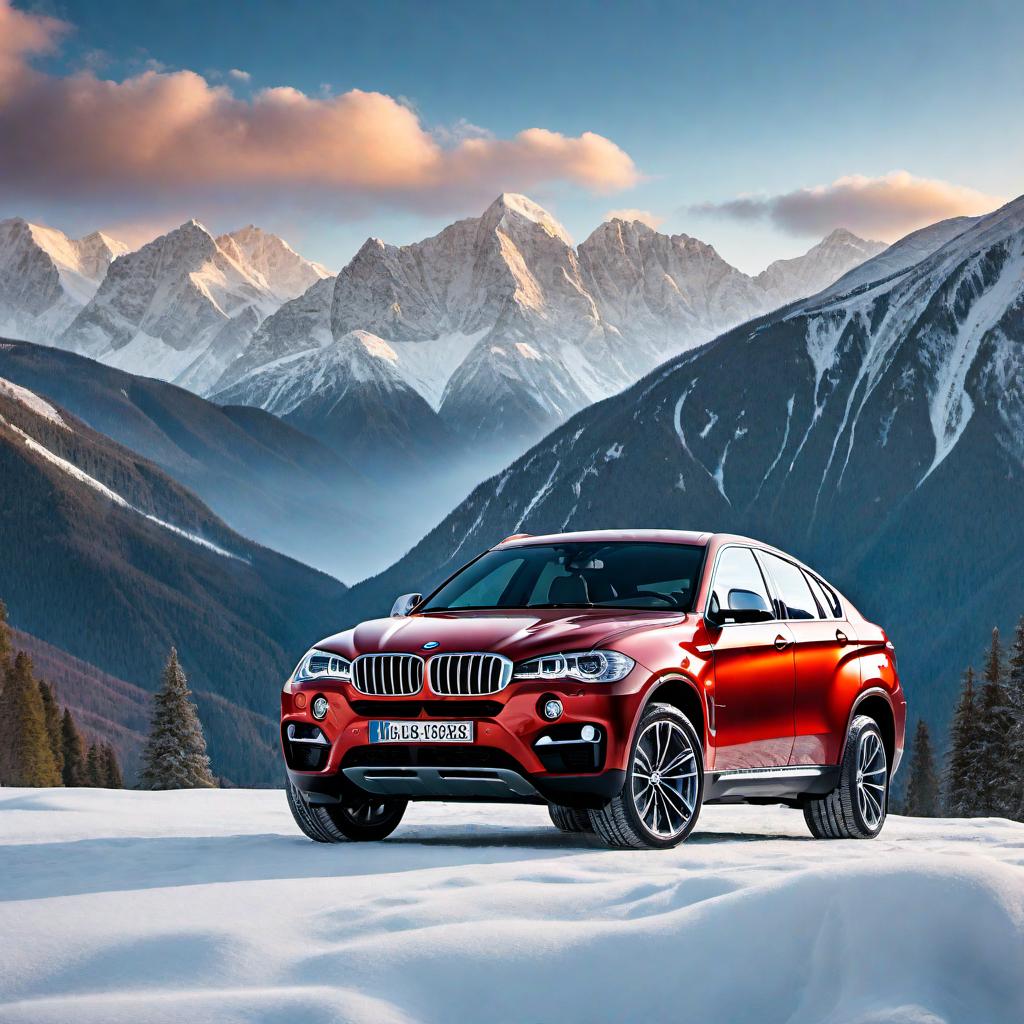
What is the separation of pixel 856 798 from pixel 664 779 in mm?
2288

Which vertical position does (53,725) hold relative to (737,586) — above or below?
below

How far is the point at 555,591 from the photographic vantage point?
10531mm

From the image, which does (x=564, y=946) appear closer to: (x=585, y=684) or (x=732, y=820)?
(x=585, y=684)

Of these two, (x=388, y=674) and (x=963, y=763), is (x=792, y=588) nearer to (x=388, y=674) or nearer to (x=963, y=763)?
(x=388, y=674)

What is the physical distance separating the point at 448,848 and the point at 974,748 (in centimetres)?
3554

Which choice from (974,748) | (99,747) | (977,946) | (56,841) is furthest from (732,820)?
(99,747)

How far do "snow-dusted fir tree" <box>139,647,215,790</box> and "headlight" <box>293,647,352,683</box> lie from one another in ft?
136

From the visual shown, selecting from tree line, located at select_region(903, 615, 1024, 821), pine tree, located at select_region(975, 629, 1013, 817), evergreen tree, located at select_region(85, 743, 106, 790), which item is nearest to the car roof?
tree line, located at select_region(903, 615, 1024, 821)

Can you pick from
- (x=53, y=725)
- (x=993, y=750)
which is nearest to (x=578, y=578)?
(x=993, y=750)

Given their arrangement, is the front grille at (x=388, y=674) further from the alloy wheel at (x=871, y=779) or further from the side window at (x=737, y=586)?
the alloy wheel at (x=871, y=779)

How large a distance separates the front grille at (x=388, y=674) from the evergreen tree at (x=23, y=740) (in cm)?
6161

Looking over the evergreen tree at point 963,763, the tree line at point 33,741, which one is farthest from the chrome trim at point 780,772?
the tree line at point 33,741

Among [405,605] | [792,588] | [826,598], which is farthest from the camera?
[826,598]

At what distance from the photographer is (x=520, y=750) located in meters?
8.93
